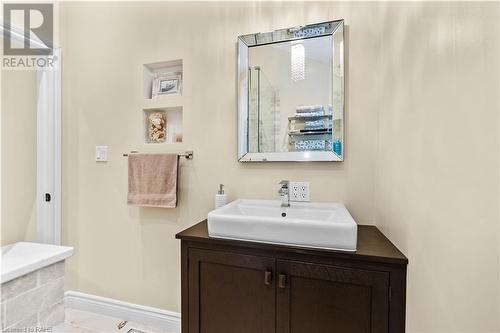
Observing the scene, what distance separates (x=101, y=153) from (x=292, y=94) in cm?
149

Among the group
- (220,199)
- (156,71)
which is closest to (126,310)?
(220,199)

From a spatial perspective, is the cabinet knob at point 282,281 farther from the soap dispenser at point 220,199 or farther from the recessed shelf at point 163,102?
the recessed shelf at point 163,102

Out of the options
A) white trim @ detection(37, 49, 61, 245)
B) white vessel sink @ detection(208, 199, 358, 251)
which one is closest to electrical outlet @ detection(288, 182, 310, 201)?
white vessel sink @ detection(208, 199, 358, 251)

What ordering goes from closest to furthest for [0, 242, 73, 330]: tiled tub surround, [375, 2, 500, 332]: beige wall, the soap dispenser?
[375, 2, 500, 332]: beige wall
[0, 242, 73, 330]: tiled tub surround
the soap dispenser

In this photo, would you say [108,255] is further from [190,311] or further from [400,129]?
[400,129]

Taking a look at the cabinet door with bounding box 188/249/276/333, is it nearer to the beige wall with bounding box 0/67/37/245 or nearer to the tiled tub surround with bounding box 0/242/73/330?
the tiled tub surround with bounding box 0/242/73/330

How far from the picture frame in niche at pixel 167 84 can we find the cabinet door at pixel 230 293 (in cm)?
116

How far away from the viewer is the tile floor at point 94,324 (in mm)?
1776

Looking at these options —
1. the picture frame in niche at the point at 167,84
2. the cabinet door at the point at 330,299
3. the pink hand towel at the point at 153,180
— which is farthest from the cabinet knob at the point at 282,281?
the picture frame in niche at the point at 167,84

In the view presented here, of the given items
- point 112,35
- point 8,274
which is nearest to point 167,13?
point 112,35

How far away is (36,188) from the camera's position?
1902 millimetres

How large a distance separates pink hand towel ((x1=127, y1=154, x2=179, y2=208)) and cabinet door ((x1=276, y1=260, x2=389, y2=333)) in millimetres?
929

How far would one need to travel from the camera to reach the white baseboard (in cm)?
179

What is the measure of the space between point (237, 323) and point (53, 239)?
165 centimetres
